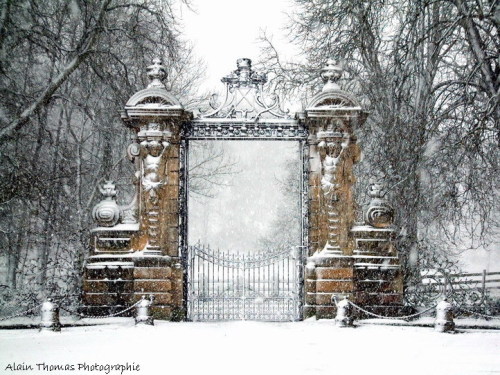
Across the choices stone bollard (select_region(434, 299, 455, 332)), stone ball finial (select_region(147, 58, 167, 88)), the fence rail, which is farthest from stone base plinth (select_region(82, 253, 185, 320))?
the fence rail

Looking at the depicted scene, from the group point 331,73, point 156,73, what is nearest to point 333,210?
point 331,73

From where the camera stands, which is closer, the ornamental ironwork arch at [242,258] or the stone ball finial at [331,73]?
the ornamental ironwork arch at [242,258]

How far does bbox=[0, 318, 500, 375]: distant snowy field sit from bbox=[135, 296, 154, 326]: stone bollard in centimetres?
19

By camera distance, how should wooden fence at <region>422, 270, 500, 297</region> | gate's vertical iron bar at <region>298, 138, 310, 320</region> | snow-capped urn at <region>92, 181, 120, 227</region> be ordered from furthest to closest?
wooden fence at <region>422, 270, 500, 297</region>, gate's vertical iron bar at <region>298, 138, 310, 320</region>, snow-capped urn at <region>92, 181, 120, 227</region>

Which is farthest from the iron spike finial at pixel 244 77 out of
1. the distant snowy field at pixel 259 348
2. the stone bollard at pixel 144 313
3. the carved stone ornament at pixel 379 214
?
the distant snowy field at pixel 259 348

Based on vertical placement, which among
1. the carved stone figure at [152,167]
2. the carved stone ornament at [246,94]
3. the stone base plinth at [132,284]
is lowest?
the stone base plinth at [132,284]

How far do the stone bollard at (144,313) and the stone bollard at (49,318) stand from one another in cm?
139

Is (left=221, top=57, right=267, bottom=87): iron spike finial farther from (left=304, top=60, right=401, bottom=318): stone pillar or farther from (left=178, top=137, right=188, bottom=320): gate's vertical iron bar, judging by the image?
(left=178, top=137, right=188, bottom=320): gate's vertical iron bar

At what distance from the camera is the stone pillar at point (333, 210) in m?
13.0

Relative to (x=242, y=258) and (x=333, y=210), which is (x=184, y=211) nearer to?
(x=242, y=258)

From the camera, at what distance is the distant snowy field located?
328 inches

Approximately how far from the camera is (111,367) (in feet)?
26.8

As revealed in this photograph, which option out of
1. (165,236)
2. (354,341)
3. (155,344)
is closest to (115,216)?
(165,236)

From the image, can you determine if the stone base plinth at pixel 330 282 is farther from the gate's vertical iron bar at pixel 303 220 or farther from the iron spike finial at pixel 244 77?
the iron spike finial at pixel 244 77
